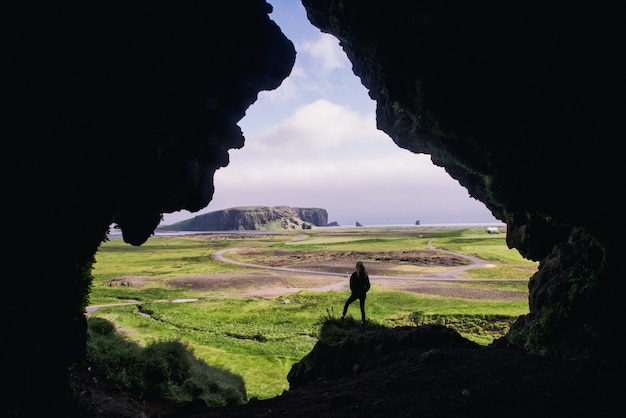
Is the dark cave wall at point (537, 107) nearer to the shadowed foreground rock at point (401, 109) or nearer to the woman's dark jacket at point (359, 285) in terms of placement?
the shadowed foreground rock at point (401, 109)

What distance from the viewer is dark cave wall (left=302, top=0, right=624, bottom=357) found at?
825cm

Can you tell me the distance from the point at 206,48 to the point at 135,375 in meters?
13.6

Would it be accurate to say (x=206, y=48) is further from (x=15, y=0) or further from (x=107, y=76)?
(x=15, y=0)

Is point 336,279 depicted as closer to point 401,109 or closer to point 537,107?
point 401,109

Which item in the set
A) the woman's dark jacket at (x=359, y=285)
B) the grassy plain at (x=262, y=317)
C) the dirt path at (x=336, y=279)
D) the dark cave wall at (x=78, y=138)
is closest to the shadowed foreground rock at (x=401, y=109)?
the dark cave wall at (x=78, y=138)

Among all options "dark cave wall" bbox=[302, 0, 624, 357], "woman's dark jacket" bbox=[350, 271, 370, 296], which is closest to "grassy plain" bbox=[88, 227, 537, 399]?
"woman's dark jacket" bbox=[350, 271, 370, 296]

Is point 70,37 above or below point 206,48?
below

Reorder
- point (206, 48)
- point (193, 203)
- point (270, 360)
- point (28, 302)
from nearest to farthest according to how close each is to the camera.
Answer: point (28, 302) < point (206, 48) < point (193, 203) < point (270, 360)

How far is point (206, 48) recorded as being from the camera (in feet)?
44.4

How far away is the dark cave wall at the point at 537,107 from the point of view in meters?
8.25

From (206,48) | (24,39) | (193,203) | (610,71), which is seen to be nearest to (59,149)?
(24,39)

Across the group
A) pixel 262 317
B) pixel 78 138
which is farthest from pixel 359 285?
pixel 262 317

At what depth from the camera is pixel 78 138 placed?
28.8 feet

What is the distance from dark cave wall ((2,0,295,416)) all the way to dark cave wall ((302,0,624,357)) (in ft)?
22.4
